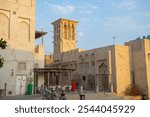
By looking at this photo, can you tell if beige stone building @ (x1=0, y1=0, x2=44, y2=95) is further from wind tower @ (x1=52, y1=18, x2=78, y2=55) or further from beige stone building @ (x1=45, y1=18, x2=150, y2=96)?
wind tower @ (x1=52, y1=18, x2=78, y2=55)

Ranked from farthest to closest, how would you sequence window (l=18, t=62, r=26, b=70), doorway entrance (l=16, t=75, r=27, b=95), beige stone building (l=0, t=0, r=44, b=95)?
window (l=18, t=62, r=26, b=70) < doorway entrance (l=16, t=75, r=27, b=95) < beige stone building (l=0, t=0, r=44, b=95)

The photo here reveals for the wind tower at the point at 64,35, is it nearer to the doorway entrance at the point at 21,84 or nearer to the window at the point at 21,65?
the window at the point at 21,65

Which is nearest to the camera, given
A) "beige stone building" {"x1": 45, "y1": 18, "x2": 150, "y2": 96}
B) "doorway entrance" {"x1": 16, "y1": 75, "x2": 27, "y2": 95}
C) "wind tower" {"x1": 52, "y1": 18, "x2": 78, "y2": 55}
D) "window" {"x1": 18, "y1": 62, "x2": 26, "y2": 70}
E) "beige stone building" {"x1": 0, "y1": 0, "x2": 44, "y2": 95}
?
"beige stone building" {"x1": 0, "y1": 0, "x2": 44, "y2": 95}

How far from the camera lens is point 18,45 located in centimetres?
2247

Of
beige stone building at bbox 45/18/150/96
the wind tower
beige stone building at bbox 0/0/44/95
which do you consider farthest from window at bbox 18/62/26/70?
the wind tower

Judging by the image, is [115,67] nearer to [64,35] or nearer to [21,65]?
[21,65]

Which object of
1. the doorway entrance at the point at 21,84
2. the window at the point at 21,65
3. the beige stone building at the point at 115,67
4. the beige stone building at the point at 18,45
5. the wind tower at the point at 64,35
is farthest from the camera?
the wind tower at the point at 64,35

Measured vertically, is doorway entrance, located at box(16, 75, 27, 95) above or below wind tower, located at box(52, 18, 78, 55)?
below

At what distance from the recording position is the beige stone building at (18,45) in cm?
2150

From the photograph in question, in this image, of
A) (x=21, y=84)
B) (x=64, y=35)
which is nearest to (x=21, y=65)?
(x=21, y=84)

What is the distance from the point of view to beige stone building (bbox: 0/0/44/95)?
2150 centimetres

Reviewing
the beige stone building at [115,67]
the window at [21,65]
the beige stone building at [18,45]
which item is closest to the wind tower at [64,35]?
the beige stone building at [115,67]

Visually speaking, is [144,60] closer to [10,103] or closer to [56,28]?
[10,103]

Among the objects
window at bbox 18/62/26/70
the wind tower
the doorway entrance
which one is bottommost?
the doorway entrance
